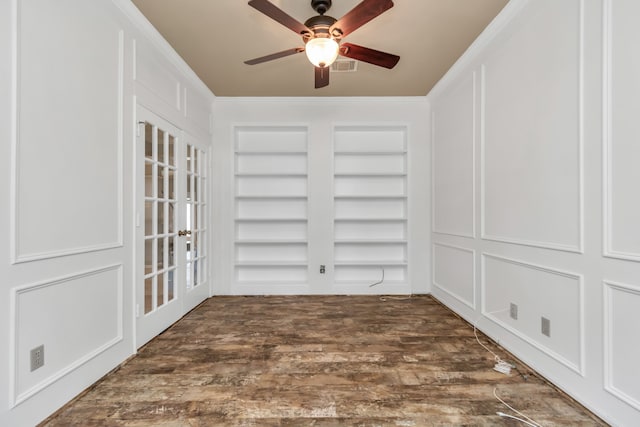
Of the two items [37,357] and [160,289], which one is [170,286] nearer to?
[160,289]

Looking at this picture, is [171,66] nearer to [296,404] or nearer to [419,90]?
[419,90]

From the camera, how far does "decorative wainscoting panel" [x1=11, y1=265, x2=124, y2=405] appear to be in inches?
63.3

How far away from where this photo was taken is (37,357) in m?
1.70

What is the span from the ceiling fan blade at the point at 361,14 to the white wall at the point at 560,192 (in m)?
1.16

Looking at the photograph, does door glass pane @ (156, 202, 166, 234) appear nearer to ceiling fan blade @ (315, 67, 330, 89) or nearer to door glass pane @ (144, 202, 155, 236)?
door glass pane @ (144, 202, 155, 236)

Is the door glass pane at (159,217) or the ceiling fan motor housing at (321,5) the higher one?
the ceiling fan motor housing at (321,5)

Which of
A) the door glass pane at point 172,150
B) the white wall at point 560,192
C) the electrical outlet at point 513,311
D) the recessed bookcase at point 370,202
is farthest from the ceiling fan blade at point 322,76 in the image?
the electrical outlet at point 513,311

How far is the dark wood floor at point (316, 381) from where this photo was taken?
1755 mm

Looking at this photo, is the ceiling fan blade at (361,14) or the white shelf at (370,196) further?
the white shelf at (370,196)

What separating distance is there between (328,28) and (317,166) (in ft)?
7.63

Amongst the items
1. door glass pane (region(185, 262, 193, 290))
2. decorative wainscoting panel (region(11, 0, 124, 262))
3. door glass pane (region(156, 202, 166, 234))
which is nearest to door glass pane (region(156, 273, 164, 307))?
door glass pane (region(156, 202, 166, 234))


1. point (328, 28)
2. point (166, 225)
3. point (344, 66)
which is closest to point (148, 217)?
point (166, 225)

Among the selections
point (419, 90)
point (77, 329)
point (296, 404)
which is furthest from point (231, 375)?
point (419, 90)

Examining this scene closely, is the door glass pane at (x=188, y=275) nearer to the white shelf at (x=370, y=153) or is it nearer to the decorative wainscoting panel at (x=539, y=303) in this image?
the white shelf at (x=370, y=153)
